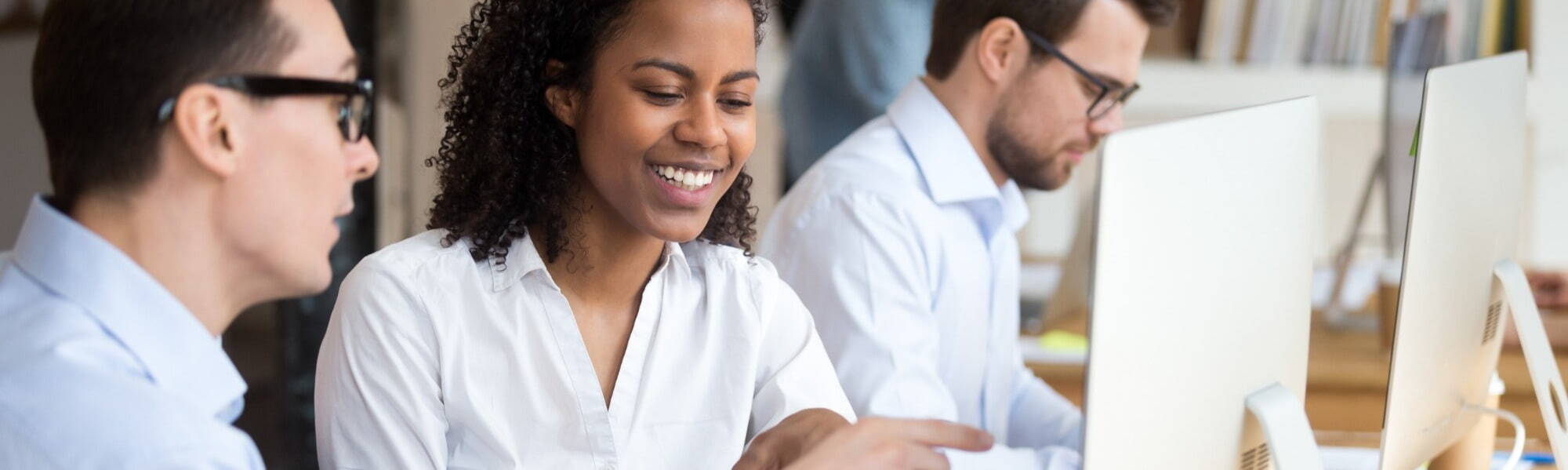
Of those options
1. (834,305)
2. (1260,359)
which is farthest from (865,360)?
(1260,359)

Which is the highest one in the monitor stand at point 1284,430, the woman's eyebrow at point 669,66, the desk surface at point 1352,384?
the woman's eyebrow at point 669,66

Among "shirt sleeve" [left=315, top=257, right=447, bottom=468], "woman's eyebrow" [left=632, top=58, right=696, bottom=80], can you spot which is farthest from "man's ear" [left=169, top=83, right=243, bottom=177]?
"woman's eyebrow" [left=632, top=58, right=696, bottom=80]

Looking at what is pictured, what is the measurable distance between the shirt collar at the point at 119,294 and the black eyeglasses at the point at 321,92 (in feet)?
0.28

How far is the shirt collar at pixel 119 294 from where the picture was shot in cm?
83

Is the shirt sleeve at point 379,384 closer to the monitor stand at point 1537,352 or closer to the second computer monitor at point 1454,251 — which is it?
the second computer monitor at point 1454,251

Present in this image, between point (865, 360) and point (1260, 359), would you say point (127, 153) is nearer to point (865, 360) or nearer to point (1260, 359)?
point (1260, 359)

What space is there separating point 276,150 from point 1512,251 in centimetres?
124

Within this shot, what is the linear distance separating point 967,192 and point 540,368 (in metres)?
0.70

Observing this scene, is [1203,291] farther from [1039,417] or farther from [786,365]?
[1039,417]

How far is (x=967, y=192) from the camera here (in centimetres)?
179

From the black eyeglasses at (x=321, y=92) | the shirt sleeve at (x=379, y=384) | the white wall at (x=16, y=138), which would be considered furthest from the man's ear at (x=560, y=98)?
the white wall at (x=16, y=138)

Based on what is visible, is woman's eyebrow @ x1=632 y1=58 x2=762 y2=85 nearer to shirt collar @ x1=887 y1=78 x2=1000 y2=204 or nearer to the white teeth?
the white teeth

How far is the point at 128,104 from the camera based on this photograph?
839 millimetres

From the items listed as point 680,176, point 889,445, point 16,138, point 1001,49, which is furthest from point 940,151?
point 16,138
